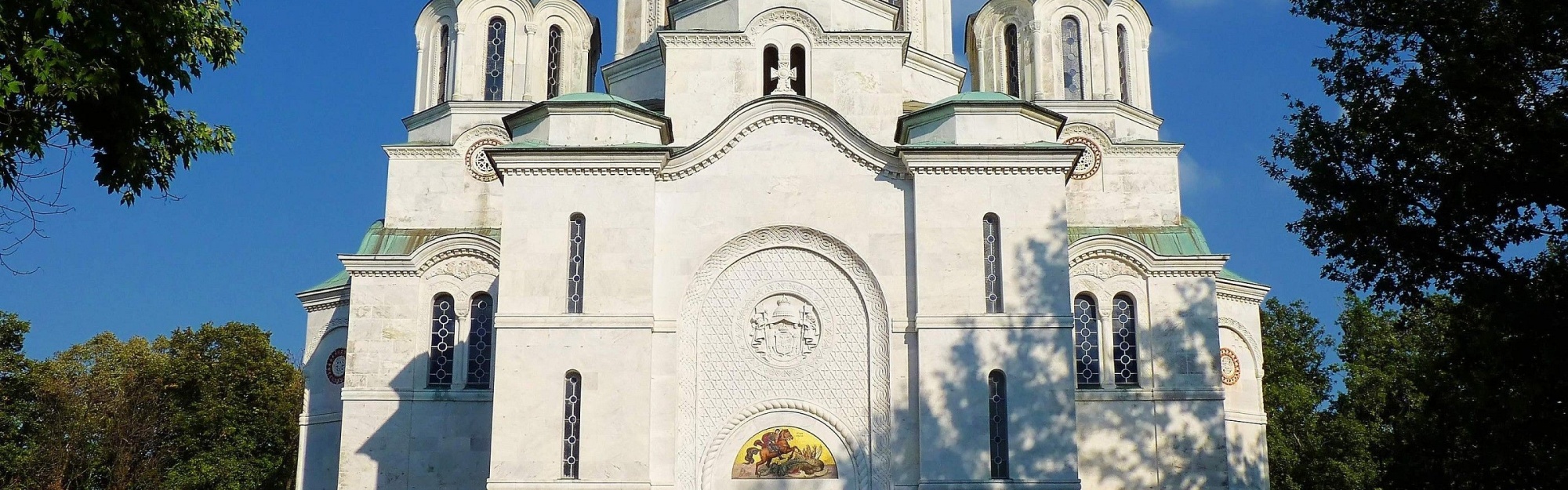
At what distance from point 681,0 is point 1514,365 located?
13895mm

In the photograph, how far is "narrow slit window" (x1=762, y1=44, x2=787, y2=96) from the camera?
2134 centimetres

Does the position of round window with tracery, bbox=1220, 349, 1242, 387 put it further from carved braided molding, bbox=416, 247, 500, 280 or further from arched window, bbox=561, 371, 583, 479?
carved braided molding, bbox=416, 247, 500, 280

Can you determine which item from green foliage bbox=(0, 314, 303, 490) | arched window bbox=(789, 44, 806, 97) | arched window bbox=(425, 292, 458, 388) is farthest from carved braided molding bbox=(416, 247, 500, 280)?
green foliage bbox=(0, 314, 303, 490)

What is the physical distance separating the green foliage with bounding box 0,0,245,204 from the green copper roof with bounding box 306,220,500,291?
11.8 m

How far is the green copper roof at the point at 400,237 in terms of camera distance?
23.8 m

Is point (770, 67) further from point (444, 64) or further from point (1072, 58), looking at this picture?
point (444, 64)

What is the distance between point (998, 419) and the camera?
18500mm

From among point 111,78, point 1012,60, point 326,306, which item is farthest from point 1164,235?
point 111,78

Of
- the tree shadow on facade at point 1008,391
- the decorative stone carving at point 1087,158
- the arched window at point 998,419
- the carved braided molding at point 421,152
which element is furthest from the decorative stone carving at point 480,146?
the arched window at point 998,419

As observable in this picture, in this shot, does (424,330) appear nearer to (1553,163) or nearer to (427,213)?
(427,213)

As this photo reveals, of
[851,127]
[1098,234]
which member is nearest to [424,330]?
[851,127]

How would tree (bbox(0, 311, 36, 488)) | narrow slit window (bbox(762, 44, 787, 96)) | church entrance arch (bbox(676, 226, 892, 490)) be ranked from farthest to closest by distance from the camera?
tree (bbox(0, 311, 36, 488)) → narrow slit window (bbox(762, 44, 787, 96)) → church entrance arch (bbox(676, 226, 892, 490))

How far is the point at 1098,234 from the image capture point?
2306cm

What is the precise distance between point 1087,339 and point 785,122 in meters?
6.48
